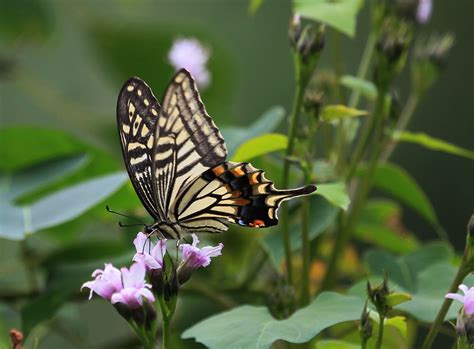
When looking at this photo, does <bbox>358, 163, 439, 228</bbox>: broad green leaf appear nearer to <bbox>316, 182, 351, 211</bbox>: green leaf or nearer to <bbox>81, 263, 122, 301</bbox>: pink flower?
<bbox>316, 182, 351, 211</bbox>: green leaf

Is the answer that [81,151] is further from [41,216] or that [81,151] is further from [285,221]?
[285,221]

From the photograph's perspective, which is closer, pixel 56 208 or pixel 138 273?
pixel 138 273

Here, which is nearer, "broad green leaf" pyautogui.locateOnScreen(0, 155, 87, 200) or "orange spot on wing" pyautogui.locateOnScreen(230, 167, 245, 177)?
"orange spot on wing" pyautogui.locateOnScreen(230, 167, 245, 177)

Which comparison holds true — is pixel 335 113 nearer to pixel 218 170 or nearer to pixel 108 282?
pixel 218 170

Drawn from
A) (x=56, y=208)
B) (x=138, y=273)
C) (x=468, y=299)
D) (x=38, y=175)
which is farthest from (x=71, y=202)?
(x=468, y=299)

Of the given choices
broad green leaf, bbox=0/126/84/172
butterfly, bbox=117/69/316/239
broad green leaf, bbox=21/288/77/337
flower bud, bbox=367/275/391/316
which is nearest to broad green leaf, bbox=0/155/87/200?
broad green leaf, bbox=0/126/84/172

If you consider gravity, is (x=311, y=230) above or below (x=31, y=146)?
below

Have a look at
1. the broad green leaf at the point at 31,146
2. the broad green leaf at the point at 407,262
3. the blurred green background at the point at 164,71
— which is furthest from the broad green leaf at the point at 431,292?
the blurred green background at the point at 164,71
